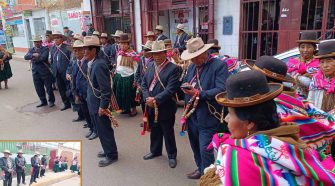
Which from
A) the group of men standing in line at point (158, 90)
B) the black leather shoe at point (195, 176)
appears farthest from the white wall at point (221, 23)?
the black leather shoe at point (195, 176)

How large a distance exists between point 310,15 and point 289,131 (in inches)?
261

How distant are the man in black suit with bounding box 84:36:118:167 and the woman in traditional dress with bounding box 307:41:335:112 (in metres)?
2.70

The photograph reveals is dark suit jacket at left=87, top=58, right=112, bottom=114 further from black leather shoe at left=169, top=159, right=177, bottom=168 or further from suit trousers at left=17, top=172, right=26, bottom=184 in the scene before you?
suit trousers at left=17, top=172, right=26, bottom=184

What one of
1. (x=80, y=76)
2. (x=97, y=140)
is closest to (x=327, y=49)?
(x=80, y=76)

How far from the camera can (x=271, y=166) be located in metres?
1.29

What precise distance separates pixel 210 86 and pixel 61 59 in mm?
4916

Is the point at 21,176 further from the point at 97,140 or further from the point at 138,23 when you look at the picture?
the point at 138,23

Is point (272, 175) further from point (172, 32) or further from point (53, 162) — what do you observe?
point (172, 32)

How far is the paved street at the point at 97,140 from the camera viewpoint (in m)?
4.04

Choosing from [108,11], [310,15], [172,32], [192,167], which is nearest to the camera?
[192,167]

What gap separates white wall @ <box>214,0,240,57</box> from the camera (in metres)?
8.50

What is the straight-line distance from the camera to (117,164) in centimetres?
446

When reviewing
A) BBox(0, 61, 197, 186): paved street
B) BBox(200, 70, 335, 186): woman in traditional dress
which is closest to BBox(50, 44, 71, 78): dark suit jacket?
BBox(0, 61, 197, 186): paved street

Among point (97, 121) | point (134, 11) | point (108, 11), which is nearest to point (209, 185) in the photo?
point (97, 121)
